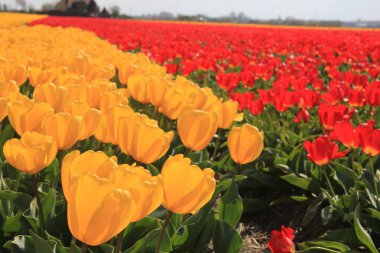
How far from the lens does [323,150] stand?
2133 mm

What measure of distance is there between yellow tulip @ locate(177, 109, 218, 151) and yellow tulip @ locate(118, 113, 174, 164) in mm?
212

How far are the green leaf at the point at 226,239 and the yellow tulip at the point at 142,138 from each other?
1.63 ft

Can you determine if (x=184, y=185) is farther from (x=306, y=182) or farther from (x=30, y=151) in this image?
(x=306, y=182)

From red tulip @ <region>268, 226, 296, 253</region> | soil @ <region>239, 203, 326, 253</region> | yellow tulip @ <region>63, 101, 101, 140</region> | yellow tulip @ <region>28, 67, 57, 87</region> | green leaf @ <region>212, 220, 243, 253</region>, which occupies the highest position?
yellow tulip @ <region>63, 101, 101, 140</region>

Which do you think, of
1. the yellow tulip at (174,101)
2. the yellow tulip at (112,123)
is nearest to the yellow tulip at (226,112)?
the yellow tulip at (174,101)

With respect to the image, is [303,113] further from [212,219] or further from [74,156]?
[74,156]

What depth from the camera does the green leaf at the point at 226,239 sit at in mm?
1748

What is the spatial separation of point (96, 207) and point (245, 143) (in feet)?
2.86

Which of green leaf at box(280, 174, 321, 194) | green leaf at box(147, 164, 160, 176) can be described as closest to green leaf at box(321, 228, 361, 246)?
green leaf at box(280, 174, 321, 194)

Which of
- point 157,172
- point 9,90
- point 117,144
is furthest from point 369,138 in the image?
point 9,90

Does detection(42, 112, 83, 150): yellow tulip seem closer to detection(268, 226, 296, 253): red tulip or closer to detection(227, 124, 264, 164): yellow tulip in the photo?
detection(227, 124, 264, 164): yellow tulip

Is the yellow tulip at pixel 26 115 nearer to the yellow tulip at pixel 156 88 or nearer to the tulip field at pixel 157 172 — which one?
the tulip field at pixel 157 172

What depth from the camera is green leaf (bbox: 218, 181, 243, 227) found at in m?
1.95

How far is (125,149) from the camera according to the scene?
1479mm
